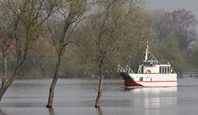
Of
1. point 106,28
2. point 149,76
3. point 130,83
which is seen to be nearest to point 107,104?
point 106,28

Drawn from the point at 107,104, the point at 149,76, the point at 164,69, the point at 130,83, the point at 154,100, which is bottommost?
the point at 107,104

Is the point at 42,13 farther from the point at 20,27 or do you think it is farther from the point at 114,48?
the point at 114,48

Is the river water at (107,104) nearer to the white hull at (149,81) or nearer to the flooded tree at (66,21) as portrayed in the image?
the flooded tree at (66,21)

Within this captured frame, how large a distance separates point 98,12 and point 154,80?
60.9 metres

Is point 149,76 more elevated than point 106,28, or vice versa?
point 106,28

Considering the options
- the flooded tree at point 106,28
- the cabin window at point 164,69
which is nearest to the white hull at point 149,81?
the cabin window at point 164,69

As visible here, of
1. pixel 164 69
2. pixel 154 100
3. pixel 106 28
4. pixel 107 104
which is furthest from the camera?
pixel 164 69

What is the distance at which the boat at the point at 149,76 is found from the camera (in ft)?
356

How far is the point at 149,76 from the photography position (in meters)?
110

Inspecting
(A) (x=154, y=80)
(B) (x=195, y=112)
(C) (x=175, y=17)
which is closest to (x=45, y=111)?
(B) (x=195, y=112)

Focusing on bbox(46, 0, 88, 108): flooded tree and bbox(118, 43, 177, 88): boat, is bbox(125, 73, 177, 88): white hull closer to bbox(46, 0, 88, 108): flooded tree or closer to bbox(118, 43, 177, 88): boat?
bbox(118, 43, 177, 88): boat

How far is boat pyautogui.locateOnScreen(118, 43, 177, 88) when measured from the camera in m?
109

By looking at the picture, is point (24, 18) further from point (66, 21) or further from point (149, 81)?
point (149, 81)

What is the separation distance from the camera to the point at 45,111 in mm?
48844
